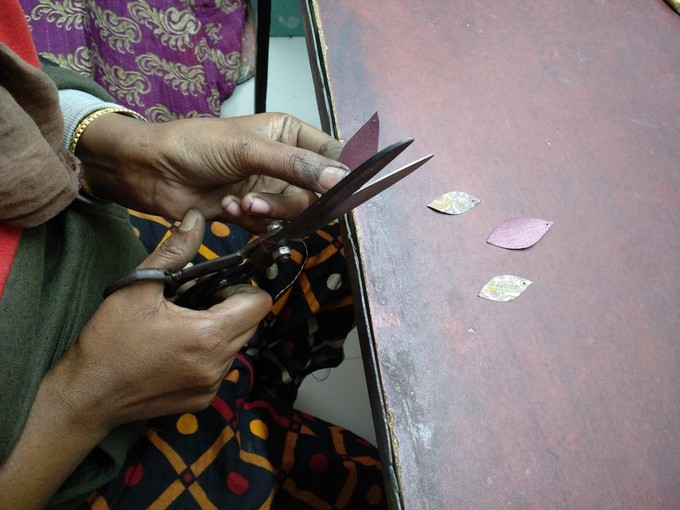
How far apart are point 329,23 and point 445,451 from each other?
0.54 metres

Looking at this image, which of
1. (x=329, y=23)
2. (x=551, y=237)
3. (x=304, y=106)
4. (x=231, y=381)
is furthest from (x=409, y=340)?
(x=304, y=106)

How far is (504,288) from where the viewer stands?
1.86 ft

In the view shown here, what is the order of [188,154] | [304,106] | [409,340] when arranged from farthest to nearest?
[304,106]
[188,154]
[409,340]

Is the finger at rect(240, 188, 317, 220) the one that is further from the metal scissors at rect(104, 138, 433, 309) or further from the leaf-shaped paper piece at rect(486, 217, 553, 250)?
the leaf-shaped paper piece at rect(486, 217, 553, 250)

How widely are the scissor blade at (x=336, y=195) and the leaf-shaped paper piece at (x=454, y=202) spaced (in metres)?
0.16

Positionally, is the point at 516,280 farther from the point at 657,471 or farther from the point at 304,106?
the point at 304,106

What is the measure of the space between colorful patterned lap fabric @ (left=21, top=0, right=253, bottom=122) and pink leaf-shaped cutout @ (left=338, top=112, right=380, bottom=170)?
35.9 inches

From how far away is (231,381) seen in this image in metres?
0.75

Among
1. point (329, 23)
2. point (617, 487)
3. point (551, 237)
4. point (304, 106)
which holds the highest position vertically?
point (329, 23)

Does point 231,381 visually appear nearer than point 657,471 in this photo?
No

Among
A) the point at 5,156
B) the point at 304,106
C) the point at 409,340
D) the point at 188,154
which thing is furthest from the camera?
the point at 304,106

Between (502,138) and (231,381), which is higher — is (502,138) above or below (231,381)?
above

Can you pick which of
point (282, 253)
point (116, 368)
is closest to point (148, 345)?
point (116, 368)

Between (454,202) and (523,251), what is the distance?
0.09 m
